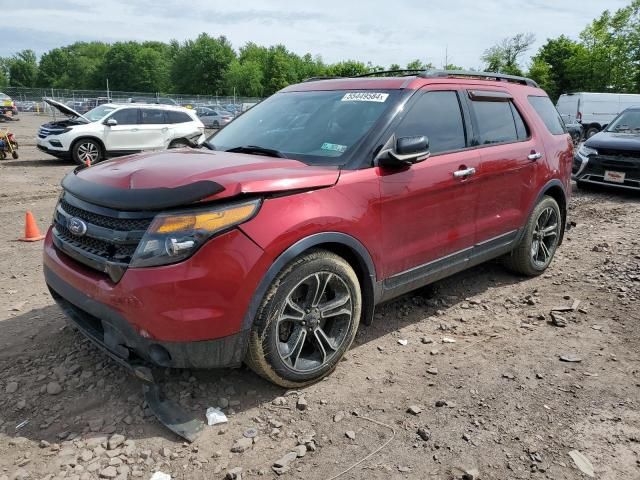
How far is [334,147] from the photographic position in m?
3.38

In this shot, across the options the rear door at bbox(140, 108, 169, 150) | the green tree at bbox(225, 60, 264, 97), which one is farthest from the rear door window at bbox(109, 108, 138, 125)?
the green tree at bbox(225, 60, 264, 97)

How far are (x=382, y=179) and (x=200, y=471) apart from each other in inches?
76.7

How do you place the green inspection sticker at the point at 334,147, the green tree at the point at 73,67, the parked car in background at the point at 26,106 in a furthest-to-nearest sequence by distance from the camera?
1. the green tree at the point at 73,67
2. the parked car in background at the point at 26,106
3. the green inspection sticker at the point at 334,147

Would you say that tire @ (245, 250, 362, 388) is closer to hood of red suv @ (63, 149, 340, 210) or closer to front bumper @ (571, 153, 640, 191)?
hood of red suv @ (63, 149, 340, 210)

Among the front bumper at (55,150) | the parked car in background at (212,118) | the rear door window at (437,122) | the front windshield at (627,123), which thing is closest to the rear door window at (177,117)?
the front bumper at (55,150)

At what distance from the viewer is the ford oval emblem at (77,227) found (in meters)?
2.82

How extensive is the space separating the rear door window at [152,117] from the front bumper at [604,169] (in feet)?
35.0

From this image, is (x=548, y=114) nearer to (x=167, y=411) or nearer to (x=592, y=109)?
(x=167, y=411)

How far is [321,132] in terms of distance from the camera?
3545 millimetres

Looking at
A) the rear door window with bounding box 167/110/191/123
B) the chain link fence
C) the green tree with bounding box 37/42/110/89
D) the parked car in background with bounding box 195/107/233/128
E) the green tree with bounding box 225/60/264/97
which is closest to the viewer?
the rear door window with bounding box 167/110/191/123

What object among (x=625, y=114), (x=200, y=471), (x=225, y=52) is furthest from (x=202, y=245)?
(x=225, y=52)

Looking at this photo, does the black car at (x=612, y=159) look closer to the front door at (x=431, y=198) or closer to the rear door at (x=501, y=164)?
the rear door at (x=501, y=164)

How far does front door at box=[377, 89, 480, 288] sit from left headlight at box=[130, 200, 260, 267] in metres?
1.20

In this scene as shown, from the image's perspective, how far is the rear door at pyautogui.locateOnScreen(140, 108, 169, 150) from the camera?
47.0 ft
